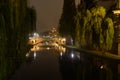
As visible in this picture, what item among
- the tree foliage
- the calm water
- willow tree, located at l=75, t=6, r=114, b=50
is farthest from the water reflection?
the tree foliage

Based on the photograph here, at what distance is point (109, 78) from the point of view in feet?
66.2

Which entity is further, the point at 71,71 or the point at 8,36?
the point at 71,71

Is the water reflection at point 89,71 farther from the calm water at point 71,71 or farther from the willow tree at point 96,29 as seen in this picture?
the willow tree at point 96,29

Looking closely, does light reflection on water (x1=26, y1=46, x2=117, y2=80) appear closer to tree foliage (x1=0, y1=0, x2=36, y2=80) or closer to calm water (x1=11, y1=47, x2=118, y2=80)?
calm water (x1=11, y1=47, x2=118, y2=80)

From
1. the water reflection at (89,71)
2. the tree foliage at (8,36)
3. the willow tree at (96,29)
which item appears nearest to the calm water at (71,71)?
the water reflection at (89,71)

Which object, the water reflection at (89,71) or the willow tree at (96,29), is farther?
the willow tree at (96,29)

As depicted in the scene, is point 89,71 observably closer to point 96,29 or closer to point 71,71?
point 71,71

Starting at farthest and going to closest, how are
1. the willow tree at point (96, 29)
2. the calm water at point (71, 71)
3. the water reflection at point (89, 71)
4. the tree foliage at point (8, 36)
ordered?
1. the willow tree at point (96, 29)
2. the calm water at point (71, 71)
3. the water reflection at point (89, 71)
4. the tree foliage at point (8, 36)

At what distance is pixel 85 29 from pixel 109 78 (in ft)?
61.6

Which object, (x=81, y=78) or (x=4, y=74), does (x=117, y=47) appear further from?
(x=4, y=74)

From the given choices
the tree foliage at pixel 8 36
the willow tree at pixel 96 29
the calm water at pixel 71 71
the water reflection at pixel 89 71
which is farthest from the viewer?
the willow tree at pixel 96 29

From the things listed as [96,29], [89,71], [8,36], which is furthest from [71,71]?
[96,29]

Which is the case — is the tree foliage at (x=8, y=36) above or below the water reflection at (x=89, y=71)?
above

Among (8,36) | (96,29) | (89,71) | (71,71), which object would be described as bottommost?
(71,71)
